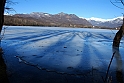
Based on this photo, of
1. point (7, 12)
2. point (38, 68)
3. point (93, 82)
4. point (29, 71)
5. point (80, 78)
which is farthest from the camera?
point (7, 12)

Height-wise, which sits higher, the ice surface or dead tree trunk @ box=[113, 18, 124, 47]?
dead tree trunk @ box=[113, 18, 124, 47]

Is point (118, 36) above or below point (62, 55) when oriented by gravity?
above

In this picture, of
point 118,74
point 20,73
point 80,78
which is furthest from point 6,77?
point 118,74

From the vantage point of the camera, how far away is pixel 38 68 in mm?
7844

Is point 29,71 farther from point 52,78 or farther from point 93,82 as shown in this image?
point 93,82

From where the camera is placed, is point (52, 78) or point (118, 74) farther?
point (118, 74)

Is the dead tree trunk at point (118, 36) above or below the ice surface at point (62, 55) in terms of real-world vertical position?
above

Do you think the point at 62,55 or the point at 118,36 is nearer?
the point at 62,55

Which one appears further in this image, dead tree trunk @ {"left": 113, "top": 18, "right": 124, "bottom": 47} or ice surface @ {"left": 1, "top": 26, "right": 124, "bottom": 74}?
dead tree trunk @ {"left": 113, "top": 18, "right": 124, "bottom": 47}

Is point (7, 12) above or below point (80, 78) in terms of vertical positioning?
above

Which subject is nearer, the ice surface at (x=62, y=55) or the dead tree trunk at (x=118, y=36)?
the ice surface at (x=62, y=55)

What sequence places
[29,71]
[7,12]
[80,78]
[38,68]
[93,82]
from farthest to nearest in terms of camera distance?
[7,12] < [38,68] < [29,71] < [80,78] < [93,82]

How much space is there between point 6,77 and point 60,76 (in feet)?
7.18

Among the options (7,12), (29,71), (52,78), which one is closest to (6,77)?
(29,71)
